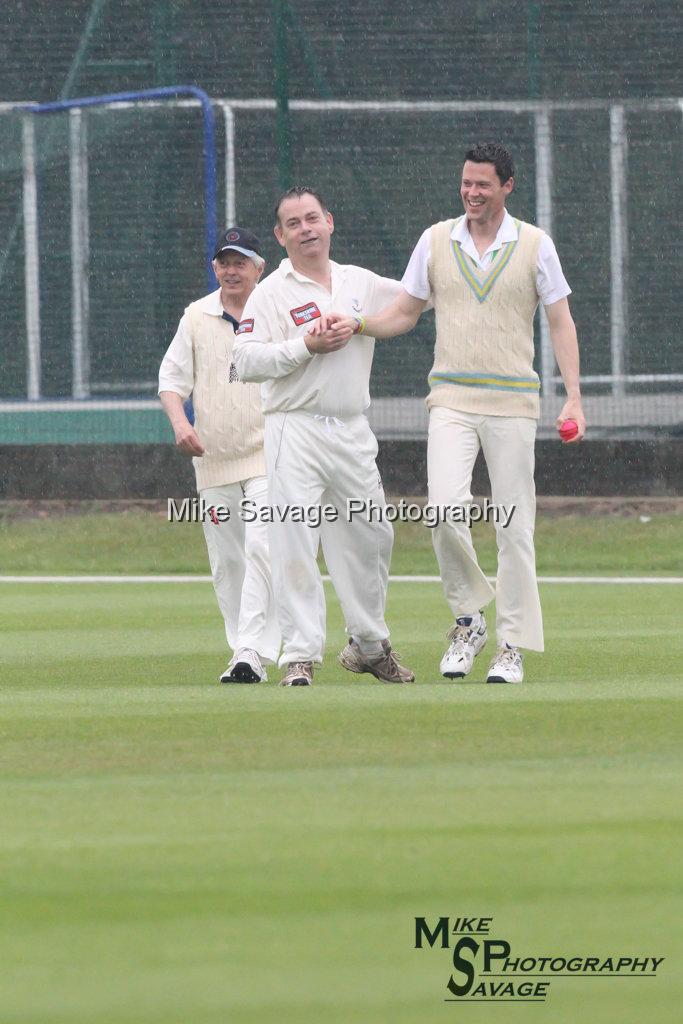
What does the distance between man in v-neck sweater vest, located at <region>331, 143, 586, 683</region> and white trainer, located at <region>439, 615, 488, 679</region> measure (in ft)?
0.50

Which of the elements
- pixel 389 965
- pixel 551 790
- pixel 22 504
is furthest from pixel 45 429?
pixel 389 965

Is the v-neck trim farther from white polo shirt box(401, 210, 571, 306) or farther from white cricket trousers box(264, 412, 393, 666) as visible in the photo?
white cricket trousers box(264, 412, 393, 666)

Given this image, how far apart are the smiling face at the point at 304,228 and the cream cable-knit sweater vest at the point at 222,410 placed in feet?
2.79

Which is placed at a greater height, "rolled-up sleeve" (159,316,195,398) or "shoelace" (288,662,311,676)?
"rolled-up sleeve" (159,316,195,398)

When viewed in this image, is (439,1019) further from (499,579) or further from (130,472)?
(130,472)

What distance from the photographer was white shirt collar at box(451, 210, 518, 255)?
805 centimetres

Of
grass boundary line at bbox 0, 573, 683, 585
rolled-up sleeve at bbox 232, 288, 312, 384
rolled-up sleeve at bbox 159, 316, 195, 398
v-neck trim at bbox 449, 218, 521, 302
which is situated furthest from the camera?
grass boundary line at bbox 0, 573, 683, 585

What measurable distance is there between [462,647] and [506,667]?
0.29 meters

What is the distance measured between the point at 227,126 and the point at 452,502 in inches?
432

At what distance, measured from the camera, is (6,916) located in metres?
4.50

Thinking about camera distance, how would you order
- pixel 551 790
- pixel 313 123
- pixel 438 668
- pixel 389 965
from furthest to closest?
1. pixel 313 123
2. pixel 438 668
3. pixel 551 790
4. pixel 389 965

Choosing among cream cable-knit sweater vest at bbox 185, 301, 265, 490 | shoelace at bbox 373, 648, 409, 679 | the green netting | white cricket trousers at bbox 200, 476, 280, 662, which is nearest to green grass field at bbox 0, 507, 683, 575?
the green netting

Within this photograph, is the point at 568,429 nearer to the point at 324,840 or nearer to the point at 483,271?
the point at 483,271

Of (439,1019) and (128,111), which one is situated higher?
(128,111)
